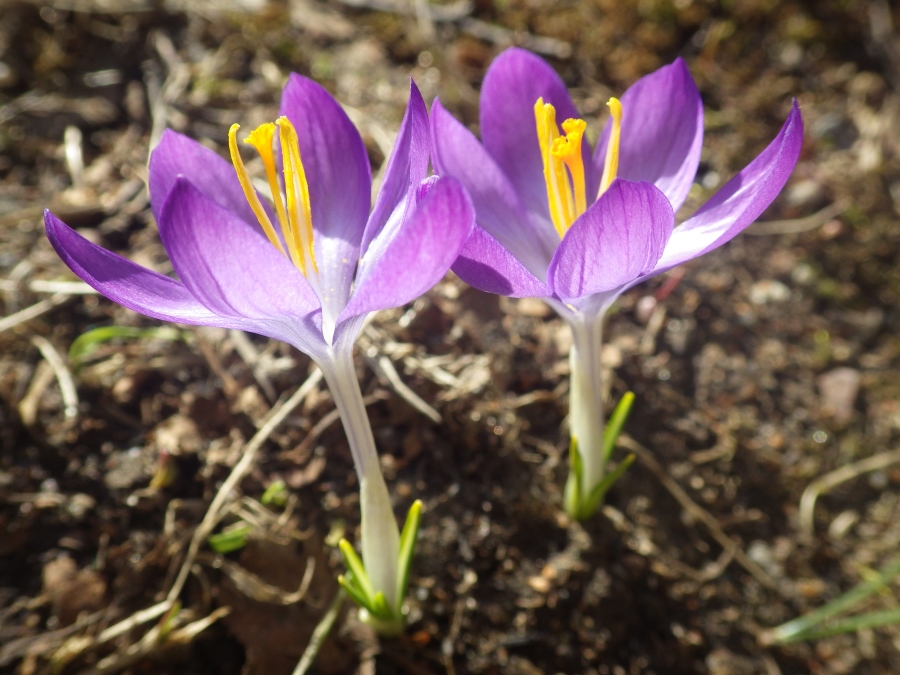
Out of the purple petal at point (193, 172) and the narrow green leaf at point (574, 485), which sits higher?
the purple petal at point (193, 172)

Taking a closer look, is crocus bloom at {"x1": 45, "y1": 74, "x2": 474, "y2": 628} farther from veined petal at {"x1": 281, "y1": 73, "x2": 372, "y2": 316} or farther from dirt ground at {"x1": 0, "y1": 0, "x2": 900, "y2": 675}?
dirt ground at {"x1": 0, "y1": 0, "x2": 900, "y2": 675}

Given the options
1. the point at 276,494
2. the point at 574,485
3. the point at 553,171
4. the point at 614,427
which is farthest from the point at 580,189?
the point at 276,494

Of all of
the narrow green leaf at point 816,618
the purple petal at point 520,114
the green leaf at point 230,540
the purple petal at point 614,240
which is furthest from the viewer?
the narrow green leaf at point 816,618

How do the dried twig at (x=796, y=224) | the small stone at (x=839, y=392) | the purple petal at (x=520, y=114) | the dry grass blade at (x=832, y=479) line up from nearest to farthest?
the purple petal at (x=520, y=114) < the dry grass blade at (x=832, y=479) < the small stone at (x=839, y=392) < the dried twig at (x=796, y=224)

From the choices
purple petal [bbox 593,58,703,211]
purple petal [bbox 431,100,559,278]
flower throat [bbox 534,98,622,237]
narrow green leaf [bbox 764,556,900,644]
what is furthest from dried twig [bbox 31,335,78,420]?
narrow green leaf [bbox 764,556,900,644]

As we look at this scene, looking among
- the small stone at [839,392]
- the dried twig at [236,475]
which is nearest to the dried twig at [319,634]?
the dried twig at [236,475]

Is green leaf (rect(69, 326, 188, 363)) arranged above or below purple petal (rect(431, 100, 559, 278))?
above

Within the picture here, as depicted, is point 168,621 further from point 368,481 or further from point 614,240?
Answer: point 614,240

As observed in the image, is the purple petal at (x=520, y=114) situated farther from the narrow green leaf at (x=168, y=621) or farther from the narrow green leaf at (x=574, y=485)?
the narrow green leaf at (x=168, y=621)
